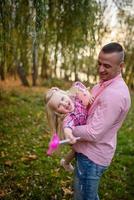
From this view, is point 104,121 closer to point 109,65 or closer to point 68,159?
point 109,65

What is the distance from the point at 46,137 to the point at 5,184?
360 centimetres

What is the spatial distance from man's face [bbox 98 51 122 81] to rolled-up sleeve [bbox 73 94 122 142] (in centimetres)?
23

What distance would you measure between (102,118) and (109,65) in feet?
1.52

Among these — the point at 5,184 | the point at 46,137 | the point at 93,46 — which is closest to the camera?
the point at 93,46

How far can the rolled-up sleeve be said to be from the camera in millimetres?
3559

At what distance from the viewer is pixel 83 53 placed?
5949 mm

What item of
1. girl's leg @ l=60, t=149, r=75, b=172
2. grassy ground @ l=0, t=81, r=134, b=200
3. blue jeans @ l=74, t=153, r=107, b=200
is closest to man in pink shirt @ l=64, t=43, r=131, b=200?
blue jeans @ l=74, t=153, r=107, b=200

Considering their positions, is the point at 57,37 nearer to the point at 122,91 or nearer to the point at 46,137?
the point at 122,91

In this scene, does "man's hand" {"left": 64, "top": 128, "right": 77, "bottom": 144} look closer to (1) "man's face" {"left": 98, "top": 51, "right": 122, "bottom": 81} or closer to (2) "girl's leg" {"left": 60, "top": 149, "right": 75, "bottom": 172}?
(2) "girl's leg" {"left": 60, "top": 149, "right": 75, "bottom": 172}

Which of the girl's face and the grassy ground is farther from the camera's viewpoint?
the grassy ground

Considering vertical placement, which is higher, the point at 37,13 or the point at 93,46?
the point at 37,13

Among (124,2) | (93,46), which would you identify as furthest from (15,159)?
(124,2)

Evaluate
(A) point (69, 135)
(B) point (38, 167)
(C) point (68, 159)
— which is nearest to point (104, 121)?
(A) point (69, 135)

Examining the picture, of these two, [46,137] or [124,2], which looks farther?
[46,137]
